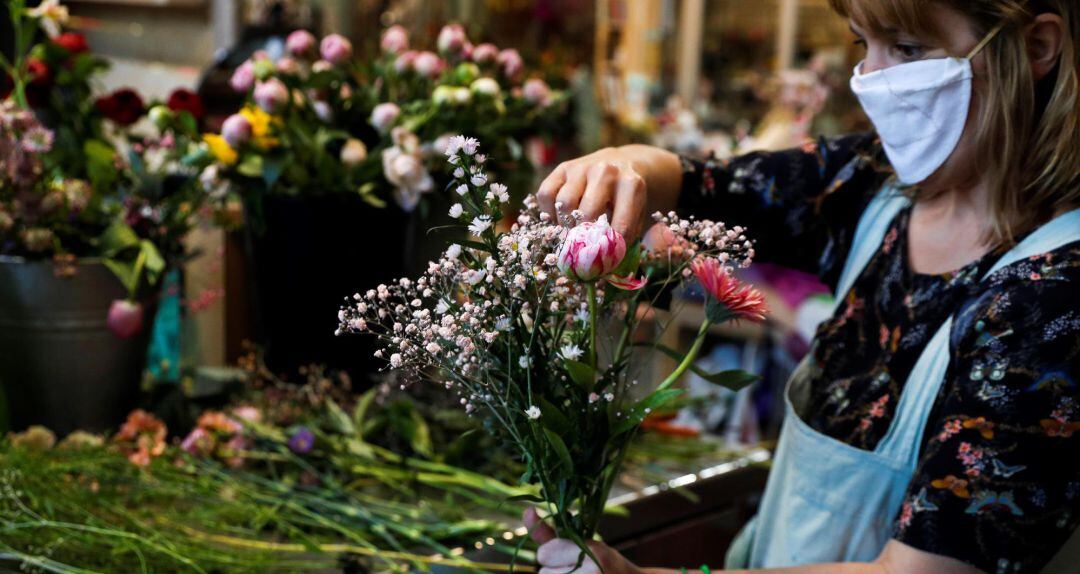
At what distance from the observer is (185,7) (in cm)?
308

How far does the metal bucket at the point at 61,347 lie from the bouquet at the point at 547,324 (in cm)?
66

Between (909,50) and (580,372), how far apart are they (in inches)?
18.6

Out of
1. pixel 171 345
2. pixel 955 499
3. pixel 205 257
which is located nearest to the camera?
pixel 955 499

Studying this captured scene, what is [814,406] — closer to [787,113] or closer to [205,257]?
[205,257]

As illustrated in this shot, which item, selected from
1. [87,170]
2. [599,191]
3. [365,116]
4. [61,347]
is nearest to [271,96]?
[365,116]

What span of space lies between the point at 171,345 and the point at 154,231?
0.22 metres

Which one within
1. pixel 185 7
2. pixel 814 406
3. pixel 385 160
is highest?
pixel 185 7

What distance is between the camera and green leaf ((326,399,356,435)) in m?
1.42

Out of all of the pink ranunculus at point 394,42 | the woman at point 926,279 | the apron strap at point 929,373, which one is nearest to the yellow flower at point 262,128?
the pink ranunculus at point 394,42

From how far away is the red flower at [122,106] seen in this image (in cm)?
144

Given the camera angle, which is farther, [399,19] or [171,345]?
[399,19]

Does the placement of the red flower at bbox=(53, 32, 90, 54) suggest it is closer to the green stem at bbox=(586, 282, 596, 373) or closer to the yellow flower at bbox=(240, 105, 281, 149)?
the yellow flower at bbox=(240, 105, 281, 149)

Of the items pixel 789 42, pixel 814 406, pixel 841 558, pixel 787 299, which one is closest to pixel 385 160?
pixel 814 406

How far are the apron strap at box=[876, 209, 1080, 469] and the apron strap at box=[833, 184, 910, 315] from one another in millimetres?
165
